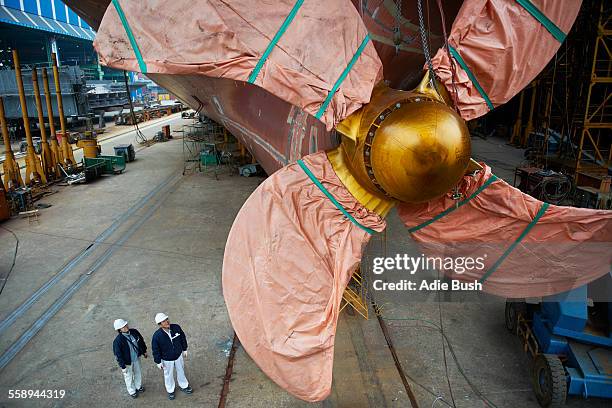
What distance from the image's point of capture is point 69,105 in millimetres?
27844

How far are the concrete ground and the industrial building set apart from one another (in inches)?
1.7

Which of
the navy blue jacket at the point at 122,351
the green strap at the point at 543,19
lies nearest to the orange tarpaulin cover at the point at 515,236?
the green strap at the point at 543,19

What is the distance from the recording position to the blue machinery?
5434mm

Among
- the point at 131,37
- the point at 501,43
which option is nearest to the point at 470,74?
the point at 501,43

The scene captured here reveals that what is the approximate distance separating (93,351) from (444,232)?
612 centimetres

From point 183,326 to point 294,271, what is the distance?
16.6 ft

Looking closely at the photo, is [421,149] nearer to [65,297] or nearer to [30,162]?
[65,297]

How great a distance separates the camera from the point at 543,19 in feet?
10.9

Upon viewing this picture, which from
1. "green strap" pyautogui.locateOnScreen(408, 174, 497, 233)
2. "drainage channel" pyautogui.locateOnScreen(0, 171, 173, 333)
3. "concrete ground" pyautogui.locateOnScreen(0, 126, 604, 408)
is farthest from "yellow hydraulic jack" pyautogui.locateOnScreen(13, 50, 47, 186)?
"green strap" pyautogui.locateOnScreen(408, 174, 497, 233)

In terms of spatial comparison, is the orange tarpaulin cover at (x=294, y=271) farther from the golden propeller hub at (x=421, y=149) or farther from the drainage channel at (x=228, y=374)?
the drainage channel at (x=228, y=374)

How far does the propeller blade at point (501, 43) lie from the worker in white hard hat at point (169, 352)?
4.92 m

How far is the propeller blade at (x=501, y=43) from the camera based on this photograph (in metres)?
3.29

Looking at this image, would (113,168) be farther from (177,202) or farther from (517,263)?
(517,263)

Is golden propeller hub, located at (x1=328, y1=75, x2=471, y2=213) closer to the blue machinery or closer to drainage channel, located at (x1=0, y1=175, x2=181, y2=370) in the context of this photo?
the blue machinery
